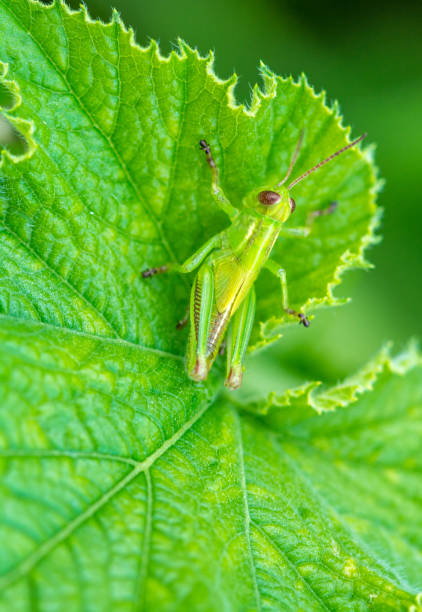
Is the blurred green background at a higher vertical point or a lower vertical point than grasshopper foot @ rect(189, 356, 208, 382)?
higher

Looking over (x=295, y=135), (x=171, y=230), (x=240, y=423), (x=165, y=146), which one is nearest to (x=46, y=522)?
(x=240, y=423)

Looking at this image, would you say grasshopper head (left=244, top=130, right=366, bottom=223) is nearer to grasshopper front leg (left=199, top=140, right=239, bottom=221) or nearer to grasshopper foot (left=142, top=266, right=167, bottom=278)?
grasshopper front leg (left=199, top=140, right=239, bottom=221)

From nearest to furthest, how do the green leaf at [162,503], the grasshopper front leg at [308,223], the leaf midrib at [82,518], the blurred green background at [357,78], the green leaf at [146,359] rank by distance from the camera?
1. the leaf midrib at [82,518]
2. the green leaf at [162,503]
3. the green leaf at [146,359]
4. the grasshopper front leg at [308,223]
5. the blurred green background at [357,78]

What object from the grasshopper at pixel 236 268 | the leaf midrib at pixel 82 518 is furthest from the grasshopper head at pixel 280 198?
the leaf midrib at pixel 82 518

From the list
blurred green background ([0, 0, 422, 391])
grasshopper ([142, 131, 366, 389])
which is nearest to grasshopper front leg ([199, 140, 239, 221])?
grasshopper ([142, 131, 366, 389])

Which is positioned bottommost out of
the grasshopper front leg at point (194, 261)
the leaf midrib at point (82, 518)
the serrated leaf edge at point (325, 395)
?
the leaf midrib at point (82, 518)

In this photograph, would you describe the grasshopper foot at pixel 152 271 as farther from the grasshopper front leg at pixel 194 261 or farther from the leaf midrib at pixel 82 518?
the leaf midrib at pixel 82 518

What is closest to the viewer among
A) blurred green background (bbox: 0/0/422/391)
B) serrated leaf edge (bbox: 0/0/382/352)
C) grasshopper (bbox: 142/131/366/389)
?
serrated leaf edge (bbox: 0/0/382/352)

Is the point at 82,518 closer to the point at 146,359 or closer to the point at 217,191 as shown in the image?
the point at 146,359
